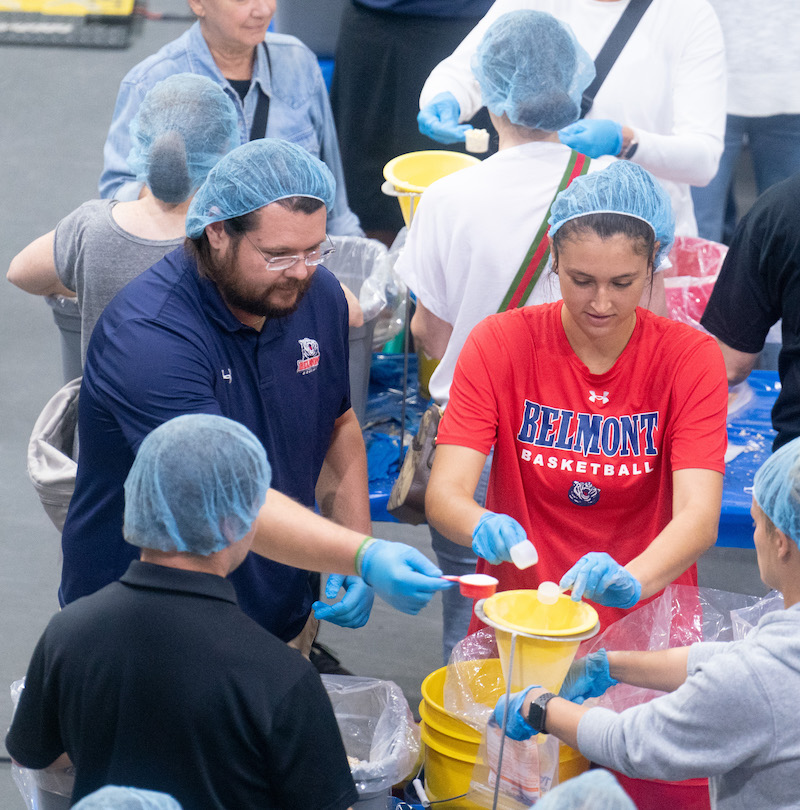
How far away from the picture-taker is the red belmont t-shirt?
7.59 ft

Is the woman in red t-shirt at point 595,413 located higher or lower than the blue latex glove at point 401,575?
higher

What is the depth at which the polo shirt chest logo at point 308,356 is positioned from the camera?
2348 mm

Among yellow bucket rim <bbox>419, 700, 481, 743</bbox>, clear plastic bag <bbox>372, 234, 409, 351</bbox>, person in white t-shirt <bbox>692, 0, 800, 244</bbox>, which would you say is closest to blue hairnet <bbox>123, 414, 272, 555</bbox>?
yellow bucket rim <bbox>419, 700, 481, 743</bbox>

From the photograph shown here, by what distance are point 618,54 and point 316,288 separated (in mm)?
1670

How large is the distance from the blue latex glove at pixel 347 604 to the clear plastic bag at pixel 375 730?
204 mm

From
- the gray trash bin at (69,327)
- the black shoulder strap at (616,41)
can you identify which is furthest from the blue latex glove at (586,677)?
the black shoulder strap at (616,41)

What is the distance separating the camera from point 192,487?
5.51 ft

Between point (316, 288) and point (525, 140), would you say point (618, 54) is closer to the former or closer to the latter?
point (525, 140)

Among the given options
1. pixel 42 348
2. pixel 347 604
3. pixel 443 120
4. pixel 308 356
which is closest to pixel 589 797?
pixel 347 604

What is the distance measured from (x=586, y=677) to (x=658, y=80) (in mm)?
2229

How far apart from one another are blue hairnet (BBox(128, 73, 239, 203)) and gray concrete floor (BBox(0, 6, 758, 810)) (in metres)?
1.82

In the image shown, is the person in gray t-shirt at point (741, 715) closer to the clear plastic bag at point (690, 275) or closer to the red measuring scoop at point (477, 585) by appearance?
the red measuring scoop at point (477, 585)

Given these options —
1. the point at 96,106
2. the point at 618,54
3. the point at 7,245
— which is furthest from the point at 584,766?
the point at 96,106

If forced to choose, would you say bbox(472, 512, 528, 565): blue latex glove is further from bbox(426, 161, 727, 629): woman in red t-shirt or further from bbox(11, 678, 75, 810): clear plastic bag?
bbox(11, 678, 75, 810): clear plastic bag
